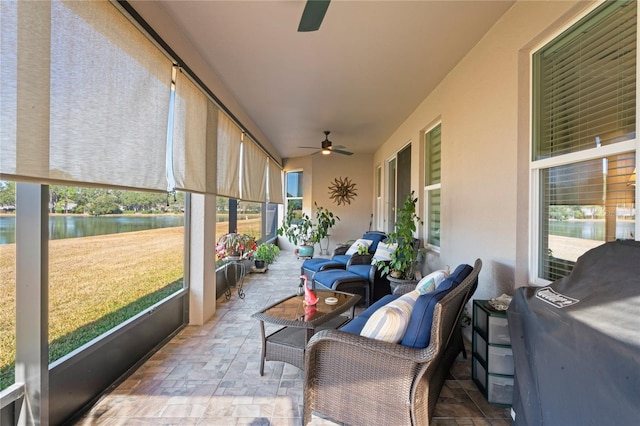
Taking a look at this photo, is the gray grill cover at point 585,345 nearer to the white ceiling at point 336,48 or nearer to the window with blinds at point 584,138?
the window with blinds at point 584,138

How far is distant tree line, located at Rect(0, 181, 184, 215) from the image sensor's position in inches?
55.4

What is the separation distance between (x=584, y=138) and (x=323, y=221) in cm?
578

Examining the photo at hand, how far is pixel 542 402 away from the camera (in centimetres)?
116

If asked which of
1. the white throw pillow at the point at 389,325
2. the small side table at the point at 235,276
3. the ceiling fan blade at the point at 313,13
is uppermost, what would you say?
the ceiling fan blade at the point at 313,13

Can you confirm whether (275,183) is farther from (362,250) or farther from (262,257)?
(362,250)

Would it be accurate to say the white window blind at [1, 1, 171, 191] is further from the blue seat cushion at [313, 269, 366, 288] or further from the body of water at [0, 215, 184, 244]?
the blue seat cushion at [313, 269, 366, 288]

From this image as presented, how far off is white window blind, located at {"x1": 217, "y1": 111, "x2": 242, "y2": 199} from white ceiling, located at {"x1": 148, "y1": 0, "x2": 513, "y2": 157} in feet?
1.47

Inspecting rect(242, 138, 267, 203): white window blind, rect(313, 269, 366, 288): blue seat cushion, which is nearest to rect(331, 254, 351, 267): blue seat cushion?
rect(313, 269, 366, 288): blue seat cushion

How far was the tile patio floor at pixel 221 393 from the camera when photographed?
169cm

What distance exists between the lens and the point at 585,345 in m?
0.97

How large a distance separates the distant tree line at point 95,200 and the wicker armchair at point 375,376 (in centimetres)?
162

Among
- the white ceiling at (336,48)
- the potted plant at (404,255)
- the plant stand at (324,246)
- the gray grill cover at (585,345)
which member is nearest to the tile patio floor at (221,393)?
the gray grill cover at (585,345)

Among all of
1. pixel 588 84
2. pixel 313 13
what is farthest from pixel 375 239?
pixel 313 13

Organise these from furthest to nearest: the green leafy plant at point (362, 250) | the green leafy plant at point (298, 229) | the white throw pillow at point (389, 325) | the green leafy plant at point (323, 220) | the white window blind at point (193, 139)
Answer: the green leafy plant at point (298, 229), the green leafy plant at point (323, 220), the green leafy plant at point (362, 250), the white window blind at point (193, 139), the white throw pillow at point (389, 325)
